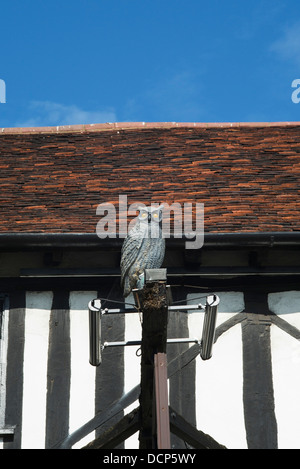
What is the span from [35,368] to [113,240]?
118 cm

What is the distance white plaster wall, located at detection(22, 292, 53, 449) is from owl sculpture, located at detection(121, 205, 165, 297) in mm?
1299

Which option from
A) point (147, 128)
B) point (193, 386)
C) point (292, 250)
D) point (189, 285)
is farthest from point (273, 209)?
point (147, 128)

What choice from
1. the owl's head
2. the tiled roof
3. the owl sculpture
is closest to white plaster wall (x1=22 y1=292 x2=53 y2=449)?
the tiled roof

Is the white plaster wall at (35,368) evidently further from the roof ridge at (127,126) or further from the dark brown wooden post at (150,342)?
the roof ridge at (127,126)

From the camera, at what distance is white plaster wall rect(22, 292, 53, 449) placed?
22.9ft

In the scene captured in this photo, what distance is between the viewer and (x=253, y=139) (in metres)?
A: 9.90

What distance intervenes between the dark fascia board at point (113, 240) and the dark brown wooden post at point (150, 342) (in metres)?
2.04

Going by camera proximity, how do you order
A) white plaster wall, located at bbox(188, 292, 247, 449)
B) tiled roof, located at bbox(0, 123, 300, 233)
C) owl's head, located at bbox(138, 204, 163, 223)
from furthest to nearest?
tiled roof, located at bbox(0, 123, 300, 233), white plaster wall, located at bbox(188, 292, 247, 449), owl's head, located at bbox(138, 204, 163, 223)

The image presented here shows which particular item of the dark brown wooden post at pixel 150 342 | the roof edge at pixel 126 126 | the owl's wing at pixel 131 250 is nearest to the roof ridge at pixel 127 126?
the roof edge at pixel 126 126

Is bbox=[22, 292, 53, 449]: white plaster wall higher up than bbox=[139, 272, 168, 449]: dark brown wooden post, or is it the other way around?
bbox=[22, 292, 53, 449]: white plaster wall

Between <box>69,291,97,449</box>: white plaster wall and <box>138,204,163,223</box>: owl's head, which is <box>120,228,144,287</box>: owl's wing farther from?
<box>69,291,97,449</box>: white plaster wall

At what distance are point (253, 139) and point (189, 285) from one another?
296 centimetres

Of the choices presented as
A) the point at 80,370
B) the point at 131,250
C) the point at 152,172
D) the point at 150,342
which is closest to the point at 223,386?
the point at 80,370
